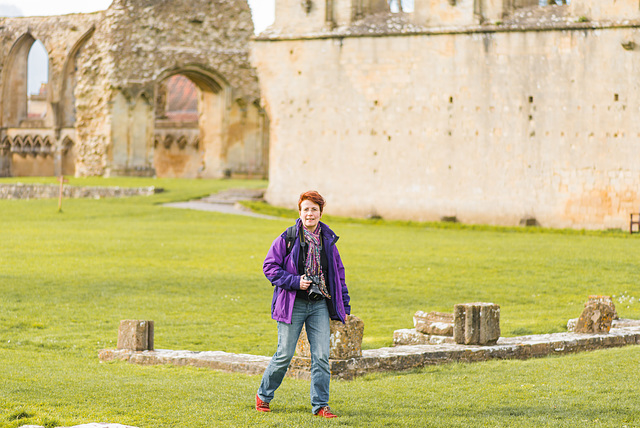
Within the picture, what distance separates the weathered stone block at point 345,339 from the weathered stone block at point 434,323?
74.6 inches

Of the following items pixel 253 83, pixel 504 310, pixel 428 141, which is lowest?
pixel 504 310

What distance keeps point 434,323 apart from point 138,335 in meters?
2.95

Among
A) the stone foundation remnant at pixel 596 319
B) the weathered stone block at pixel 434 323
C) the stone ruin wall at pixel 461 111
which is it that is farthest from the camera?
the stone ruin wall at pixel 461 111

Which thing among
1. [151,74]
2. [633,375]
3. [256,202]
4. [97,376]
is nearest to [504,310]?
[633,375]

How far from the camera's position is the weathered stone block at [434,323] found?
973 cm

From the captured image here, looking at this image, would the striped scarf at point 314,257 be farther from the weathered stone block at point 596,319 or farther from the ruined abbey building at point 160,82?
the ruined abbey building at point 160,82

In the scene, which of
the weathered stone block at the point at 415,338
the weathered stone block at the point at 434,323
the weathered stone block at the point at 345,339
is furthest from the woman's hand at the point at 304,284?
the weathered stone block at the point at 434,323

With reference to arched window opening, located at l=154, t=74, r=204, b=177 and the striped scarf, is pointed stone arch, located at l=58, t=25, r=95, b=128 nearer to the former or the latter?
arched window opening, located at l=154, t=74, r=204, b=177

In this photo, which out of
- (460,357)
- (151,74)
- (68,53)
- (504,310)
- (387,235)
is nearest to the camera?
(460,357)

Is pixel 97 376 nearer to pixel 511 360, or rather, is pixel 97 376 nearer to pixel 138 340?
pixel 138 340

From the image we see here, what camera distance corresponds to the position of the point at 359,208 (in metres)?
26.7

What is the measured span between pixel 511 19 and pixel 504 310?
45.1 feet

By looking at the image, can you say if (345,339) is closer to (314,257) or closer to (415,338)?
(314,257)

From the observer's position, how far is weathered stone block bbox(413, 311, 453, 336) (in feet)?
31.9
